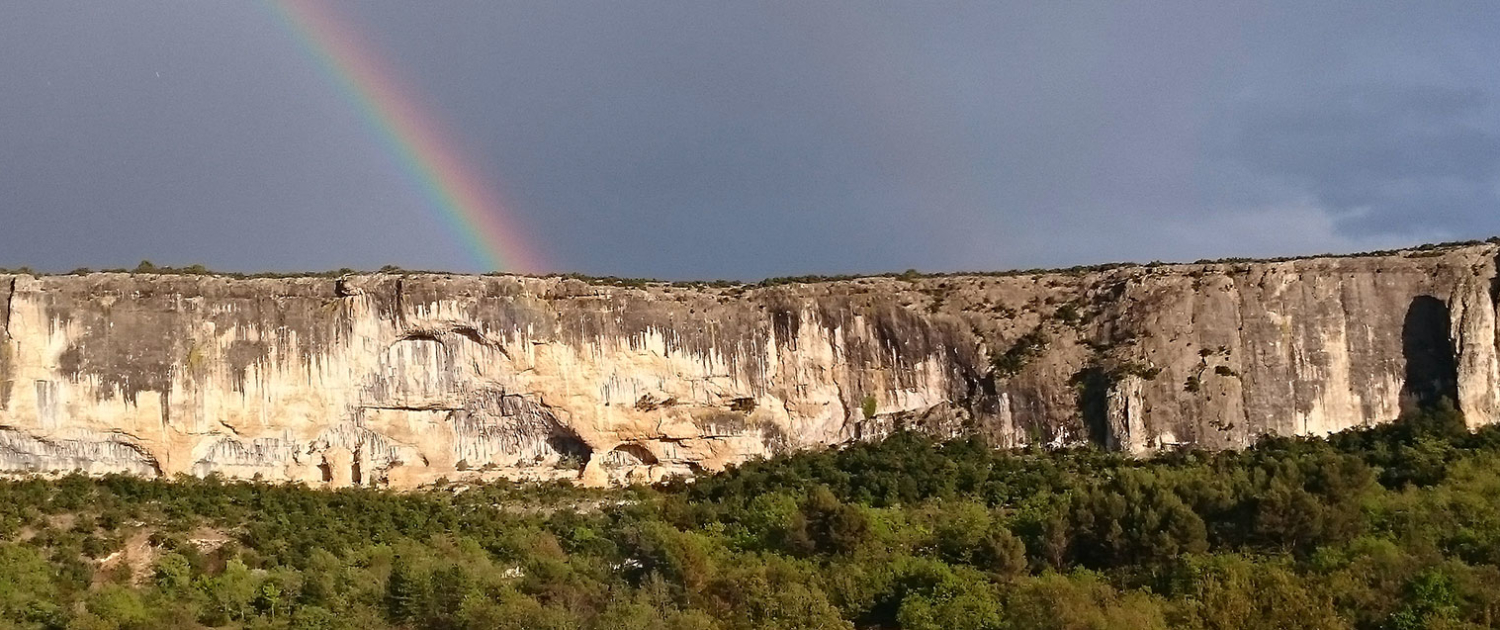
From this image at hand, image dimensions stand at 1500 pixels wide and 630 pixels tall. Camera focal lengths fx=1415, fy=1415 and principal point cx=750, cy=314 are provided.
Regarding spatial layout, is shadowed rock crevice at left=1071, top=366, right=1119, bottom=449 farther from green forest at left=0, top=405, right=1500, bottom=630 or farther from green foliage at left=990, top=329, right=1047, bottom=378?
green foliage at left=990, top=329, right=1047, bottom=378

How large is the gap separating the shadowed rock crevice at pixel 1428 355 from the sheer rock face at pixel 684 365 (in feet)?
0.26

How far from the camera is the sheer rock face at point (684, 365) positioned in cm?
4606

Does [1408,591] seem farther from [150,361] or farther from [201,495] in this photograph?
[150,361]

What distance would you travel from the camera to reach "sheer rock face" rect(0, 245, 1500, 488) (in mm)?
46062

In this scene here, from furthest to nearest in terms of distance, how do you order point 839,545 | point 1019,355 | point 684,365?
point 1019,355
point 684,365
point 839,545

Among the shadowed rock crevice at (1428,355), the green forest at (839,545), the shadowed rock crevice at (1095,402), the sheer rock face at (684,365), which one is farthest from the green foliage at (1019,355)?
the shadowed rock crevice at (1428,355)

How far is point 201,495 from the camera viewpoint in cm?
4425

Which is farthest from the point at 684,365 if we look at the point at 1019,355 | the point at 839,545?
the point at 1019,355

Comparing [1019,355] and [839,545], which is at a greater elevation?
[1019,355]

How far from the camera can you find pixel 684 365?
50.5 metres

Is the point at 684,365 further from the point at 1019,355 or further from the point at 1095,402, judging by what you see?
the point at 1095,402

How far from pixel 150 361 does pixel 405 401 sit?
26.9 ft

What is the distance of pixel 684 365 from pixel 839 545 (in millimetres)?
12059

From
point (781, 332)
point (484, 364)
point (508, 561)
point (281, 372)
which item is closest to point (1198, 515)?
point (781, 332)
